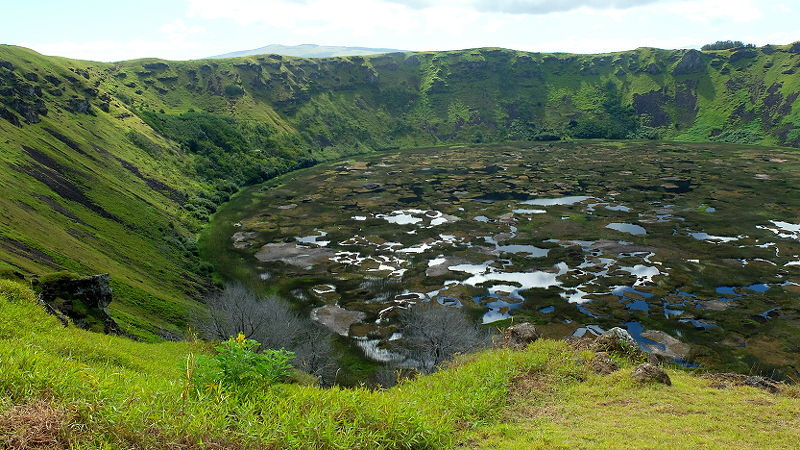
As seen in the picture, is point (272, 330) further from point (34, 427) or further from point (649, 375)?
point (34, 427)

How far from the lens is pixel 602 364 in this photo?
24.2m

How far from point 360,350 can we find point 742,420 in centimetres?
4860

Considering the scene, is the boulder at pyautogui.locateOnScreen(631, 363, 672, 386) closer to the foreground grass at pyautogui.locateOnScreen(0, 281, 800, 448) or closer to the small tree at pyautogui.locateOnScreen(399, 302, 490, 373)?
the foreground grass at pyautogui.locateOnScreen(0, 281, 800, 448)

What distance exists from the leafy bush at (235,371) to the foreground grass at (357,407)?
32cm

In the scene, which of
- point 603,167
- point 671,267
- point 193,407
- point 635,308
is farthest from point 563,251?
point 603,167

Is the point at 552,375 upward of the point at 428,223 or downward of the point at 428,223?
upward

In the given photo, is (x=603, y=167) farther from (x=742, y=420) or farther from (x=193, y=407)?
(x=193, y=407)

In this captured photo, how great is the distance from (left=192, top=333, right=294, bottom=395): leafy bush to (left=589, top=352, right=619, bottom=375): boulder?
1839cm

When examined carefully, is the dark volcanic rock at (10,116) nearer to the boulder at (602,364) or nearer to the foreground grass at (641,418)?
the foreground grass at (641,418)

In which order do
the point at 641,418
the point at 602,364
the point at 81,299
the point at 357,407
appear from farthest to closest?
1. the point at 81,299
2. the point at 602,364
3. the point at 641,418
4. the point at 357,407

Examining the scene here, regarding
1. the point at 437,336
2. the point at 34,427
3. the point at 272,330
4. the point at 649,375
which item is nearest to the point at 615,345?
the point at 649,375

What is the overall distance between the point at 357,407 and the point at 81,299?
28085 mm

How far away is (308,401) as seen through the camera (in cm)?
1254

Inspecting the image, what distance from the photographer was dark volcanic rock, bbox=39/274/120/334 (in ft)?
94.3
